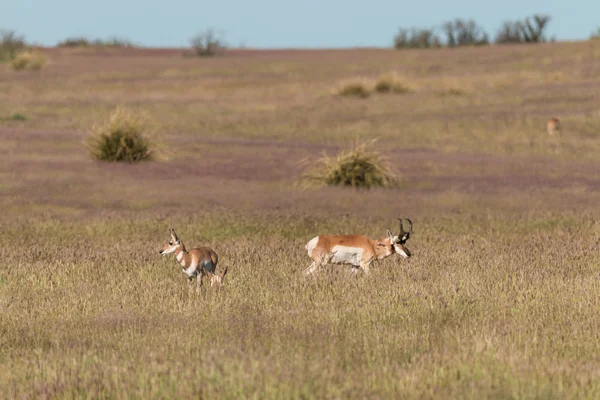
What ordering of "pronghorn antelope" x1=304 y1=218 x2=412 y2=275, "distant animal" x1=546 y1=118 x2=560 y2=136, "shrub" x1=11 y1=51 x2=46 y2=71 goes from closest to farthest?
1. "pronghorn antelope" x1=304 y1=218 x2=412 y2=275
2. "distant animal" x1=546 y1=118 x2=560 y2=136
3. "shrub" x1=11 y1=51 x2=46 y2=71

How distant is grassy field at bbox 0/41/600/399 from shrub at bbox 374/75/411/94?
3860mm

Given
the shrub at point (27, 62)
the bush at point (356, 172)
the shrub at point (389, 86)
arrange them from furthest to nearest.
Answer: the shrub at point (27, 62), the shrub at point (389, 86), the bush at point (356, 172)

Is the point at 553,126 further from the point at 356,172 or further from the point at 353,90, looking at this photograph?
the point at 353,90

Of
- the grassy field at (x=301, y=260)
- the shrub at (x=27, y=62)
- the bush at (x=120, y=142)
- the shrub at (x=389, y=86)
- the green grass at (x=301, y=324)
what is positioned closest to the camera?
the green grass at (x=301, y=324)

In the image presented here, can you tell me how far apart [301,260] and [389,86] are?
3401 cm

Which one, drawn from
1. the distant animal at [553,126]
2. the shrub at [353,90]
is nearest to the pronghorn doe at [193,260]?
the distant animal at [553,126]

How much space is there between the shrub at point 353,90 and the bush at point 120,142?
63.6 feet

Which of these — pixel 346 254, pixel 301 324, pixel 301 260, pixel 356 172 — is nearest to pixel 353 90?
pixel 356 172

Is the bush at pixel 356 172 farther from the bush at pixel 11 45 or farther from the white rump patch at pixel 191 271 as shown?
the bush at pixel 11 45

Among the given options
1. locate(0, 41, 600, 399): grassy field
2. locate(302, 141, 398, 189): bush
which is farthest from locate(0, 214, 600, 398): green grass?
locate(302, 141, 398, 189): bush

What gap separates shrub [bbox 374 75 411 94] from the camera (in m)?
46.0

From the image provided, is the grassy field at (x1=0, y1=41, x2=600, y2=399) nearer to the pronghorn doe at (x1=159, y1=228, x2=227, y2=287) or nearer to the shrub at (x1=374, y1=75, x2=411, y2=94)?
the pronghorn doe at (x1=159, y1=228, x2=227, y2=287)

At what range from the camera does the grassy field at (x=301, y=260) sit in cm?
693

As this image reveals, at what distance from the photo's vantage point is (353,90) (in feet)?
148
